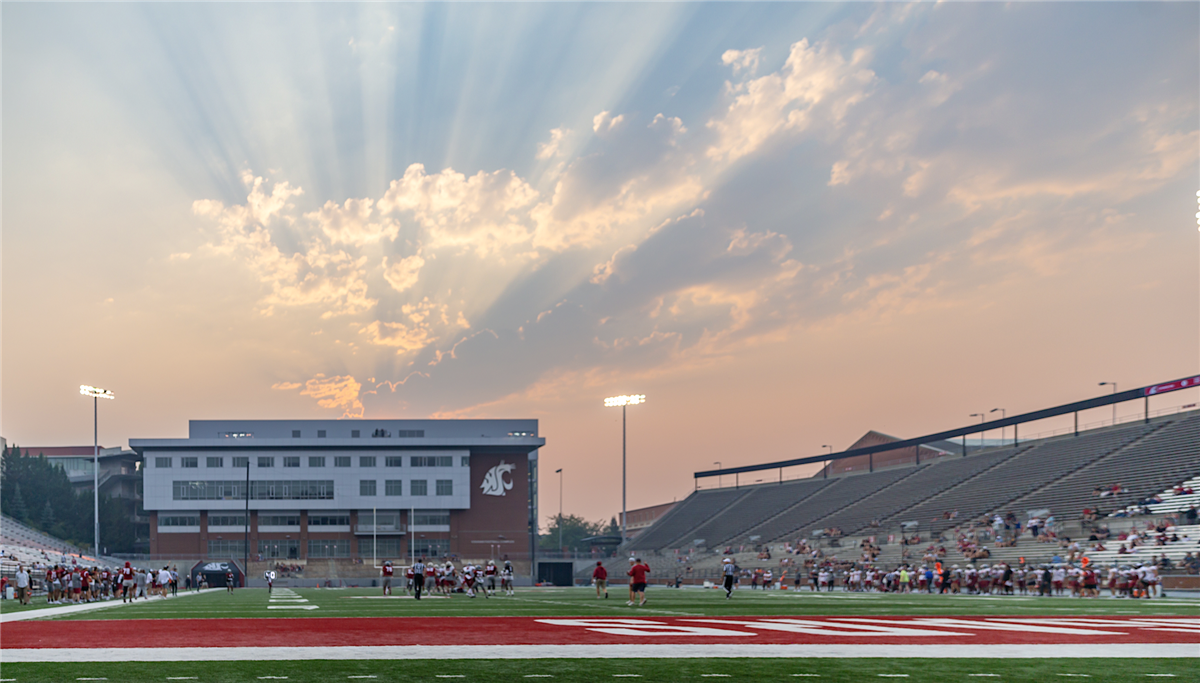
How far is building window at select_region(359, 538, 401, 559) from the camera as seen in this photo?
9838 cm

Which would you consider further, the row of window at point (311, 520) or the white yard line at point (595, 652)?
the row of window at point (311, 520)

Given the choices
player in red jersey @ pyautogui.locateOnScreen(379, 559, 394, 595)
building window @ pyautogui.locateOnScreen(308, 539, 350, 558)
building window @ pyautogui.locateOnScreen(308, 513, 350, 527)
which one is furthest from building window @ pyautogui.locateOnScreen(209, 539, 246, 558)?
player in red jersey @ pyautogui.locateOnScreen(379, 559, 394, 595)

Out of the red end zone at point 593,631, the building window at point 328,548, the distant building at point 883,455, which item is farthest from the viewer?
the building window at point 328,548

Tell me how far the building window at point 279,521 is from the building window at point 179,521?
19.3 ft

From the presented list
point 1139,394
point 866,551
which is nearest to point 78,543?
point 866,551

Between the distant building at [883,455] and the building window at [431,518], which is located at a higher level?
the distant building at [883,455]

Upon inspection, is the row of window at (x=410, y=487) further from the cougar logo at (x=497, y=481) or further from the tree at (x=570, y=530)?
the tree at (x=570, y=530)

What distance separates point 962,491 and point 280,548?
63.0m

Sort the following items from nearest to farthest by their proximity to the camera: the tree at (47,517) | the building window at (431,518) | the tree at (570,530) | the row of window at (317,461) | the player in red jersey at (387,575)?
the player in red jersey at (387,575) < the row of window at (317,461) < the building window at (431,518) < the tree at (47,517) < the tree at (570,530)

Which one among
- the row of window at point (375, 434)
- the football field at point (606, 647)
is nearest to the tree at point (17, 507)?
the row of window at point (375, 434)

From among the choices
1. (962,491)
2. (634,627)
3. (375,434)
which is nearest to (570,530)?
(375,434)

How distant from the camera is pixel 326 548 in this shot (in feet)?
323

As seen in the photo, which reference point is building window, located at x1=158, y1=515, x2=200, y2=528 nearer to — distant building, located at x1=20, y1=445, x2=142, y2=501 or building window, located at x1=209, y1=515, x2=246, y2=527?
building window, located at x1=209, y1=515, x2=246, y2=527

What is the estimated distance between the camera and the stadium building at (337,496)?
318 ft
